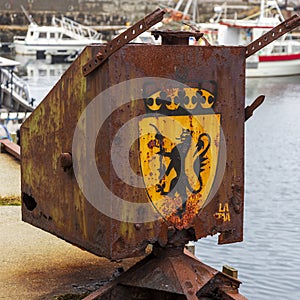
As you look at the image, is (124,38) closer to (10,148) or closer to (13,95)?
(10,148)

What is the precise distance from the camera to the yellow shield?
5.27 meters

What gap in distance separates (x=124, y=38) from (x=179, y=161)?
96 cm

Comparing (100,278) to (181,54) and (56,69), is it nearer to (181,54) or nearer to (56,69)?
(181,54)

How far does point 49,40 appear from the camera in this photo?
56625 mm

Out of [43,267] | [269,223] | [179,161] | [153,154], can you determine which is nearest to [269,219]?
[269,223]

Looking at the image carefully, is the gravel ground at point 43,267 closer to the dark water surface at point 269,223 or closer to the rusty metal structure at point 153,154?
the rusty metal structure at point 153,154

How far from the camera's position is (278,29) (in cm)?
549

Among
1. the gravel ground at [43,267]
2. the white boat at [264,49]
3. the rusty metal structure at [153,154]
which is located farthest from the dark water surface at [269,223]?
the white boat at [264,49]

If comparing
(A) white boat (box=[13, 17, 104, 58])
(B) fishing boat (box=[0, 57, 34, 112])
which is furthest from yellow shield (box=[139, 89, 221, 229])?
(A) white boat (box=[13, 17, 104, 58])

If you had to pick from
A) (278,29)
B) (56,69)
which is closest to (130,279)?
(278,29)

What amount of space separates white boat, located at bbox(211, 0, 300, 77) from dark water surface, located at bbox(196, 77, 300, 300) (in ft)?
73.3

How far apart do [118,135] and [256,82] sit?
1587 inches

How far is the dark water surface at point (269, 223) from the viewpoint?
31.3 feet

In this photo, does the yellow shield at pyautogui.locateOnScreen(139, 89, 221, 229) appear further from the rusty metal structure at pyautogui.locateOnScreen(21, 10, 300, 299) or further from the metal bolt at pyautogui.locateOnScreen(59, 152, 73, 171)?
the metal bolt at pyautogui.locateOnScreen(59, 152, 73, 171)
